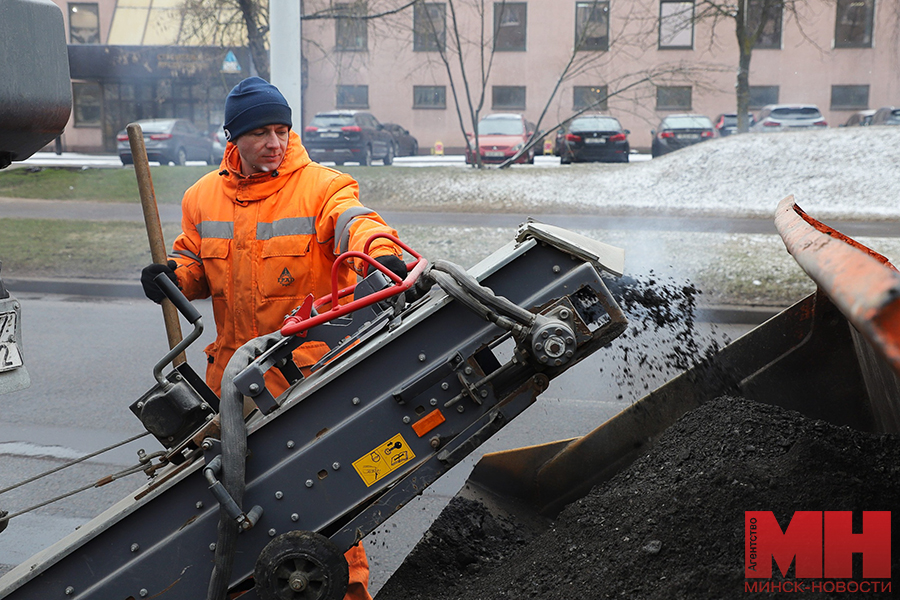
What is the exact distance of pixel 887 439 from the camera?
2068 mm

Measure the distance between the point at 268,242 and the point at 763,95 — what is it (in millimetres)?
32046

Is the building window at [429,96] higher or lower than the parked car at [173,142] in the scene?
→ higher

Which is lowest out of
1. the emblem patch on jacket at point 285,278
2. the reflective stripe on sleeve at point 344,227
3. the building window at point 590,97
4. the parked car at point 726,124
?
the emblem patch on jacket at point 285,278

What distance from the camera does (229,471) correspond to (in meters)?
1.76

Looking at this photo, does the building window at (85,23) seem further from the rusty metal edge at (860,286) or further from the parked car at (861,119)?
the rusty metal edge at (860,286)

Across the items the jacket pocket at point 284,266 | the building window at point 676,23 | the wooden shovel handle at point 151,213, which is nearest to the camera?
the jacket pocket at point 284,266

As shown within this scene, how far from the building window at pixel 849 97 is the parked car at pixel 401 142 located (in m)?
16.5

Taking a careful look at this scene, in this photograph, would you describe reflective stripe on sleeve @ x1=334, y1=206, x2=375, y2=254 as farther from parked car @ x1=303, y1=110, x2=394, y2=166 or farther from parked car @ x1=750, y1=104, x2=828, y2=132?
parked car @ x1=750, y1=104, x2=828, y2=132

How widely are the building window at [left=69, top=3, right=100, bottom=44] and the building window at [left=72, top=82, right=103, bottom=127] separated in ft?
5.55

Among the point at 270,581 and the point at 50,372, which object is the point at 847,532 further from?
the point at 50,372

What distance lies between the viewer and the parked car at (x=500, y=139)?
1928cm

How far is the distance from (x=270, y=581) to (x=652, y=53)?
94.3 ft

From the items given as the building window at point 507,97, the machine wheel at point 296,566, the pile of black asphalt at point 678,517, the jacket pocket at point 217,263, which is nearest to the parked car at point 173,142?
the building window at point 507,97

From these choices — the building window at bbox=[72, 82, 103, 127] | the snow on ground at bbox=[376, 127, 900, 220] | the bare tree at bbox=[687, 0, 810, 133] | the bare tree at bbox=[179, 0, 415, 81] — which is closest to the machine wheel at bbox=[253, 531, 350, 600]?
the snow on ground at bbox=[376, 127, 900, 220]
